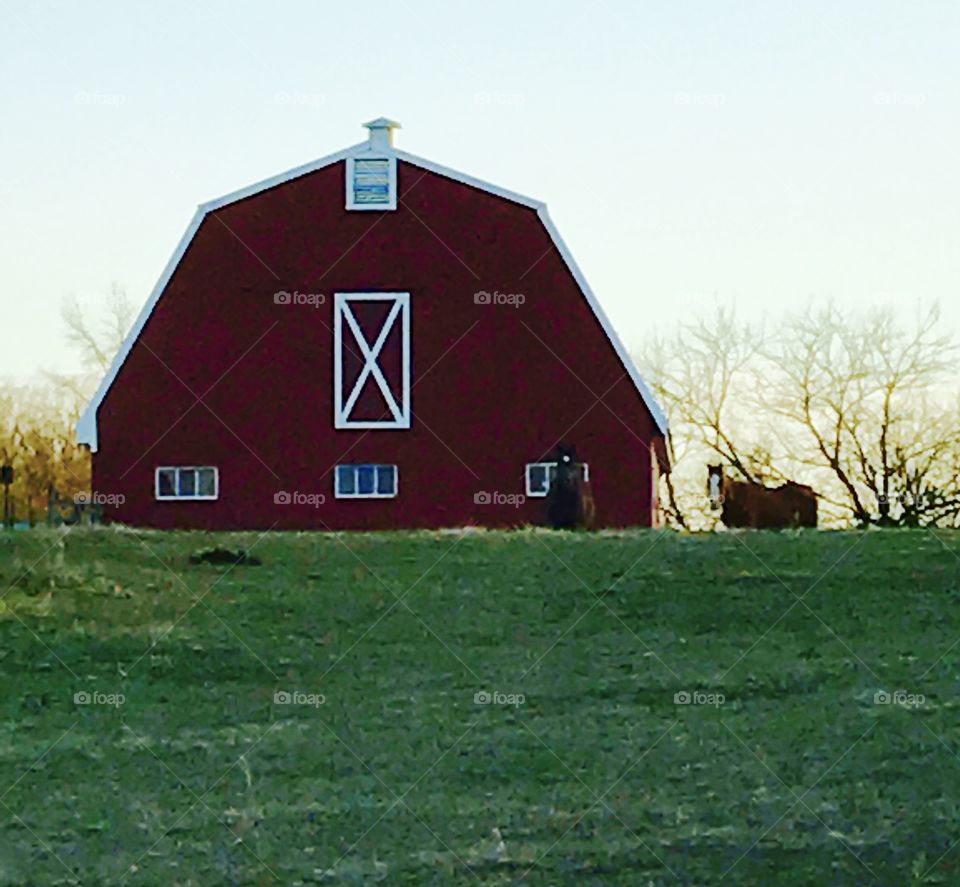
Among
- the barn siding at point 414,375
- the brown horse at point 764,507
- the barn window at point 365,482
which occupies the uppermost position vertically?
the barn siding at point 414,375

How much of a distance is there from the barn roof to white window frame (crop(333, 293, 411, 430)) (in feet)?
6.28

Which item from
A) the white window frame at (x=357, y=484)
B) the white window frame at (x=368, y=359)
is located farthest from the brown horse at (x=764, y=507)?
the white window frame at (x=368, y=359)

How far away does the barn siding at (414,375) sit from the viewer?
92.2 ft

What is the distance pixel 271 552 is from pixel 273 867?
10408mm

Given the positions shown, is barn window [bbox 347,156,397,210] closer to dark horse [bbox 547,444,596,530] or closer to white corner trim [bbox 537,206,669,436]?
white corner trim [bbox 537,206,669,436]

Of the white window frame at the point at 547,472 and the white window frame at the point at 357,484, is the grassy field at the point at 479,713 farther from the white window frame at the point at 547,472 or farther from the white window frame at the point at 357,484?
the white window frame at the point at 357,484

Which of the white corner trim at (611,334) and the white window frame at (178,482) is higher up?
the white corner trim at (611,334)

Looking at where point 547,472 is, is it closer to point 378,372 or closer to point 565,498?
point 565,498

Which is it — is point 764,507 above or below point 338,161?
below

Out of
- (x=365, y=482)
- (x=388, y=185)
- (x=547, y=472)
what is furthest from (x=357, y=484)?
(x=388, y=185)

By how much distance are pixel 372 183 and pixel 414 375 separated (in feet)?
9.47

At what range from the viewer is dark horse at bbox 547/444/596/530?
26125 mm

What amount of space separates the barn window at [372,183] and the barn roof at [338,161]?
0.51 feet

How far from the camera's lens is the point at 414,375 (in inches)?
1112
